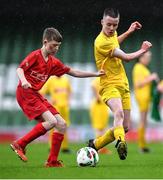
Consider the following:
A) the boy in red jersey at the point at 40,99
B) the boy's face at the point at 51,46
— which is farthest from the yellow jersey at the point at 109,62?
the boy's face at the point at 51,46

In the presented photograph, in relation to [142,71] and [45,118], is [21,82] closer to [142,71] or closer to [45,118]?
[45,118]

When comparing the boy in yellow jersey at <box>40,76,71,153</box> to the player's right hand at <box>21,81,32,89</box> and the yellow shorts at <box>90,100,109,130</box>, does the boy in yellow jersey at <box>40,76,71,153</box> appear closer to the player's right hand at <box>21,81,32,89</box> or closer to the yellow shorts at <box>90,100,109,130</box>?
the yellow shorts at <box>90,100,109,130</box>

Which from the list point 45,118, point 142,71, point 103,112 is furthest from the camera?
point 103,112

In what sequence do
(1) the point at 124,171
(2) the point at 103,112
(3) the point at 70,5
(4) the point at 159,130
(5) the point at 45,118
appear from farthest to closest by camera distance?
(3) the point at 70,5 < (4) the point at 159,130 < (2) the point at 103,112 < (5) the point at 45,118 < (1) the point at 124,171

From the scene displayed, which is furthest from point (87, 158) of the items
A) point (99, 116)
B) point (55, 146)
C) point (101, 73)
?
point (99, 116)

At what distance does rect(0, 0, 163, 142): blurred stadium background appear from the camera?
2093 cm

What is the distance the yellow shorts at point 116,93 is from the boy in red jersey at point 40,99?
10.8 inches

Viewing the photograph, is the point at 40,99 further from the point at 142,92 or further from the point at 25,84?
the point at 142,92

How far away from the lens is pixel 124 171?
8.29 m

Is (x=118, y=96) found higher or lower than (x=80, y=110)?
higher

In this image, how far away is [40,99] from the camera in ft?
30.1

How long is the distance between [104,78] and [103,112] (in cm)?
659

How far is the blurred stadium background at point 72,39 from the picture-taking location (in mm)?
20934

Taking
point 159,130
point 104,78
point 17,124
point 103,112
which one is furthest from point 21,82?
point 17,124
